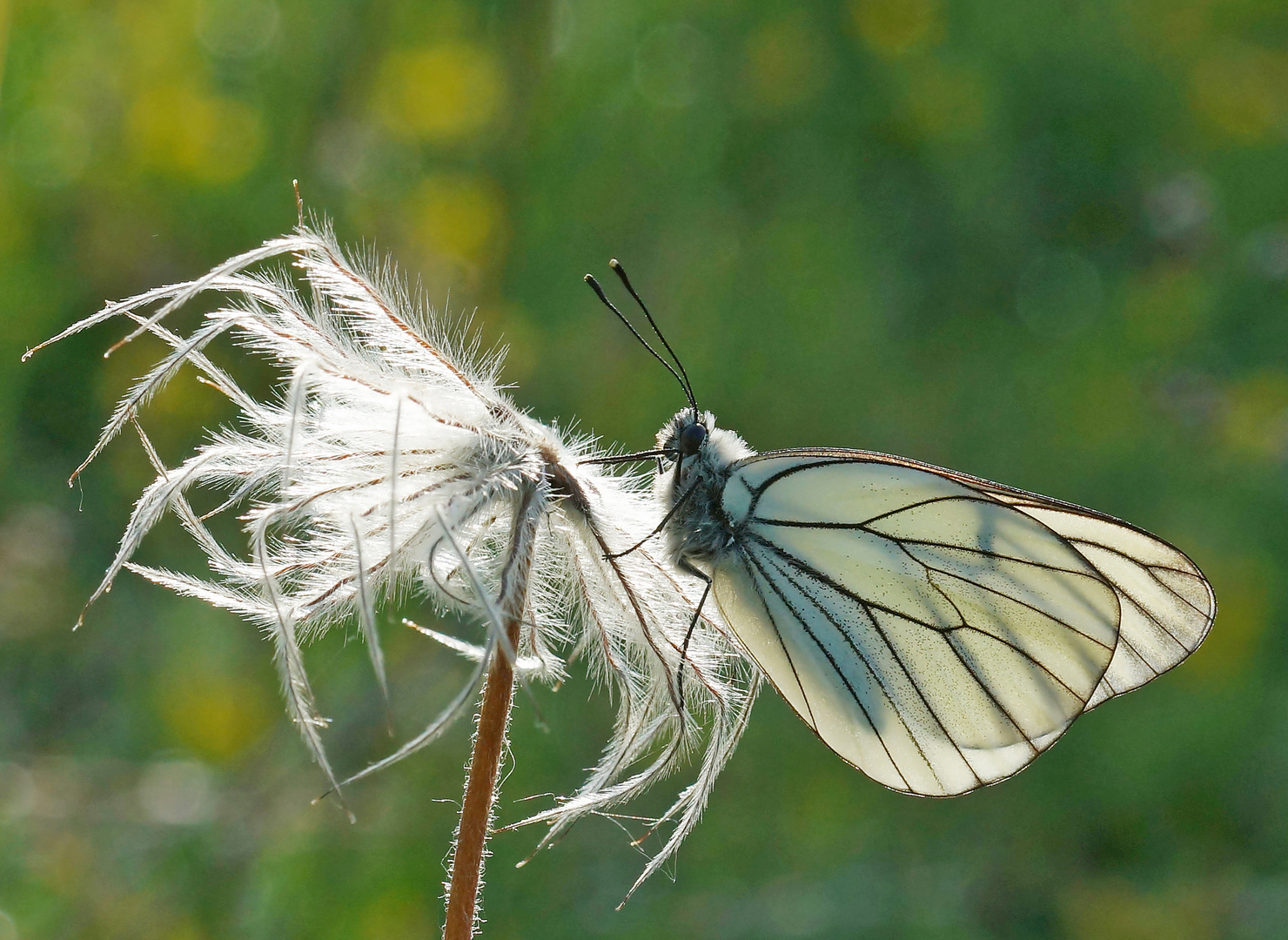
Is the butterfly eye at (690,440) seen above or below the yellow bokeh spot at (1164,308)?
below

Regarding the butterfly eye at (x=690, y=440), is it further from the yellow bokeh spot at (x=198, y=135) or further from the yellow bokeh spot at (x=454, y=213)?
the yellow bokeh spot at (x=198, y=135)

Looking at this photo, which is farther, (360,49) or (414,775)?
(360,49)

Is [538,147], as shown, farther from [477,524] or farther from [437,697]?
[477,524]

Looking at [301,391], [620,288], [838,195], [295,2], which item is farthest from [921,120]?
[301,391]

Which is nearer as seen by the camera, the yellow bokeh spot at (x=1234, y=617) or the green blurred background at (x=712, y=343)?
the green blurred background at (x=712, y=343)

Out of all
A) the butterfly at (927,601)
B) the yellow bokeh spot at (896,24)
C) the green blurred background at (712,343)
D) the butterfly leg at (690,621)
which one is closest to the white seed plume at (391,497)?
the butterfly leg at (690,621)

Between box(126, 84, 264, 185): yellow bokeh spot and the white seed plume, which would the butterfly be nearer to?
the white seed plume

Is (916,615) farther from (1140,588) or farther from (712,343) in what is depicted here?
(712,343)
